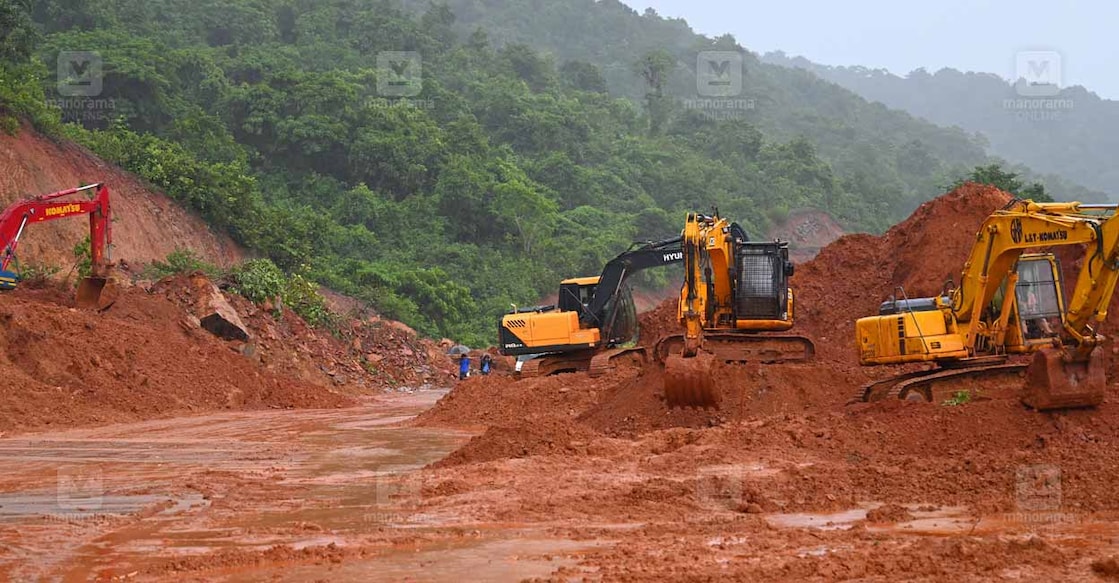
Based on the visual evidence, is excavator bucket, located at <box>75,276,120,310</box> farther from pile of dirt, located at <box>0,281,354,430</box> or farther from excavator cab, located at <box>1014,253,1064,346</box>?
excavator cab, located at <box>1014,253,1064,346</box>

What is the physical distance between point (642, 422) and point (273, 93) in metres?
39.0

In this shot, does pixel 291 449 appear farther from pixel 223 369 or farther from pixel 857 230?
pixel 857 230

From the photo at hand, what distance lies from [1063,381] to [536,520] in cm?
636

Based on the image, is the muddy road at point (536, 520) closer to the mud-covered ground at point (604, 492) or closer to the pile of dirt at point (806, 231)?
the mud-covered ground at point (604, 492)

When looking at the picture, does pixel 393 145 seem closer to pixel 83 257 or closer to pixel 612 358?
pixel 83 257

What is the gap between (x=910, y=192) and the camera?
96.0 metres

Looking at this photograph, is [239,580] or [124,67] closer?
[239,580]

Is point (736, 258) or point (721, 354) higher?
point (736, 258)

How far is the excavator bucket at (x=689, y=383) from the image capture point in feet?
50.7

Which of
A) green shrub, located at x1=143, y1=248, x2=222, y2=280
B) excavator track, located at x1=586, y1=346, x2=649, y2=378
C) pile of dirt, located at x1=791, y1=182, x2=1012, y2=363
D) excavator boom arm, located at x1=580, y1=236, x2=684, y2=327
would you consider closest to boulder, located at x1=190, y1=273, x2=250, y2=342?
green shrub, located at x1=143, y1=248, x2=222, y2=280

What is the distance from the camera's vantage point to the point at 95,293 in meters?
24.0

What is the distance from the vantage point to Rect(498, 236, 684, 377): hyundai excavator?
2305cm

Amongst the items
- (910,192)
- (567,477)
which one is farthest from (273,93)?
(910,192)

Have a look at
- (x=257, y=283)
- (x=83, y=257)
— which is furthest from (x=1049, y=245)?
(x=83, y=257)
